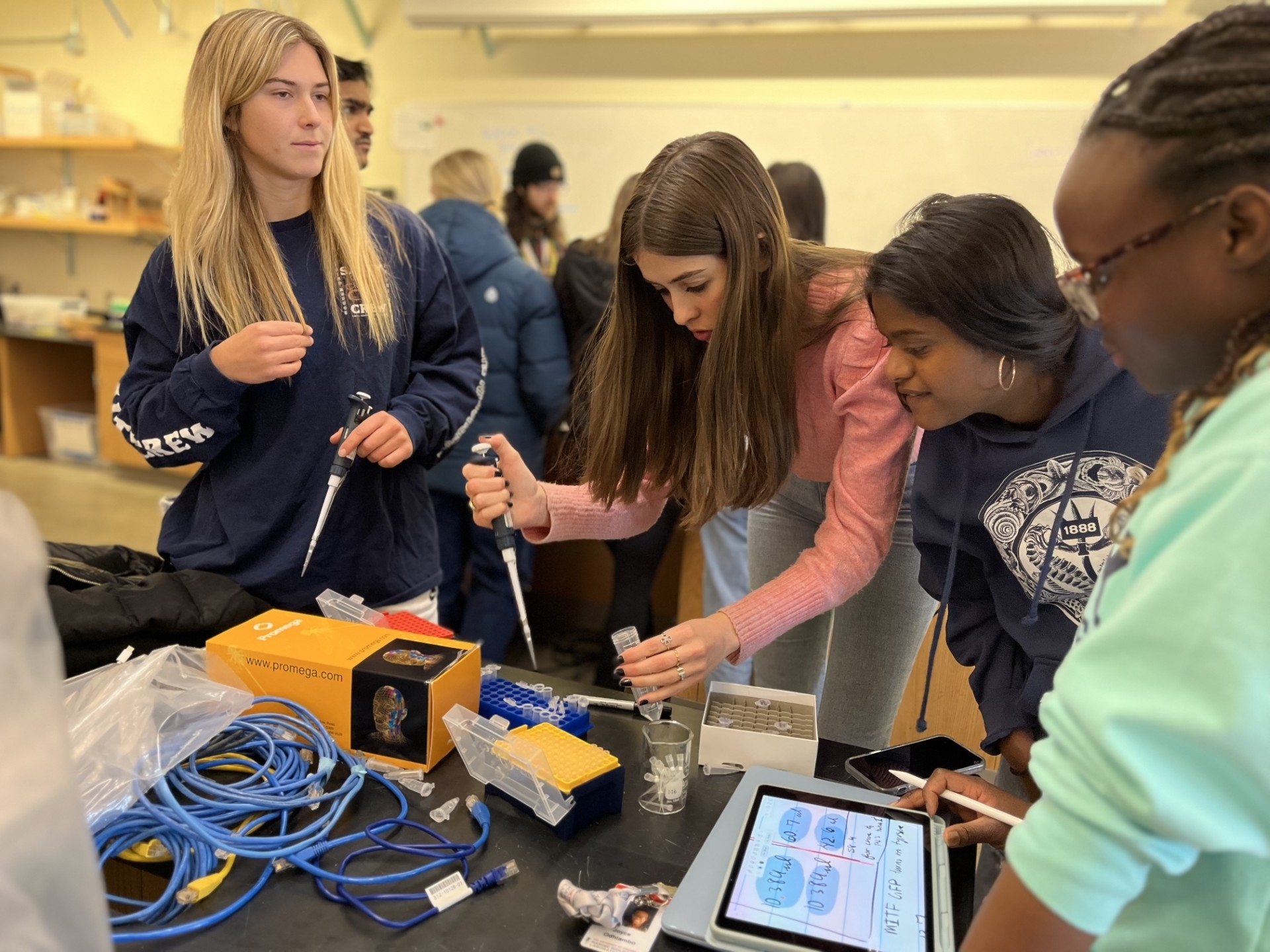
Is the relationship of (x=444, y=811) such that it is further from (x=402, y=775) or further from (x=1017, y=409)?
(x=1017, y=409)

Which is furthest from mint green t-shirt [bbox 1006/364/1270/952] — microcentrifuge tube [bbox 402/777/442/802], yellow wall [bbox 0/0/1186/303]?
yellow wall [bbox 0/0/1186/303]

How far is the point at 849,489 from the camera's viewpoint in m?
1.15

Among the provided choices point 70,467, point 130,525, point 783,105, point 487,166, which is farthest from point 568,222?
point 70,467

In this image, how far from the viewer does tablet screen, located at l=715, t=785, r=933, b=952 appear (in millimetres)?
721

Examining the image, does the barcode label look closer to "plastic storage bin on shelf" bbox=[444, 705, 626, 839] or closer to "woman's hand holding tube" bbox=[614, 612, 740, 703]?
"plastic storage bin on shelf" bbox=[444, 705, 626, 839]

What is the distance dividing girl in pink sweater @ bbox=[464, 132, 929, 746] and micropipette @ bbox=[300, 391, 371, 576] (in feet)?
0.69

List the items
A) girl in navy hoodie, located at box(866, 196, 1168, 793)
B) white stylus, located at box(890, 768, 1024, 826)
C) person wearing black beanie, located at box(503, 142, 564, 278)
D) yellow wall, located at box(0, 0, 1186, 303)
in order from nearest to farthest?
white stylus, located at box(890, 768, 1024, 826)
girl in navy hoodie, located at box(866, 196, 1168, 793)
person wearing black beanie, located at box(503, 142, 564, 278)
yellow wall, located at box(0, 0, 1186, 303)

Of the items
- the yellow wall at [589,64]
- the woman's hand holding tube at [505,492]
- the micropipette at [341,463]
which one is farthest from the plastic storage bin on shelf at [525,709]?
the yellow wall at [589,64]

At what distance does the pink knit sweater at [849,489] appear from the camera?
1106 millimetres

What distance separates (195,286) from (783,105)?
3040 millimetres

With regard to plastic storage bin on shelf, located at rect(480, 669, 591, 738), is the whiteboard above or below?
above

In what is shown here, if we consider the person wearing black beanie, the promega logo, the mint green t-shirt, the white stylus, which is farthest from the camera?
the person wearing black beanie

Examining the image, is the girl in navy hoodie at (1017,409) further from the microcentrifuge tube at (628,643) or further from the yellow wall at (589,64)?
the yellow wall at (589,64)

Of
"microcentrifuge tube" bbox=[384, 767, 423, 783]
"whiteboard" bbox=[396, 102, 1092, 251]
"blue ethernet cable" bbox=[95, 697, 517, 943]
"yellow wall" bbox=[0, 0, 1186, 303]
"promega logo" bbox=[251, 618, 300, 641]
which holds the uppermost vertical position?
"yellow wall" bbox=[0, 0, 1186, 303]
